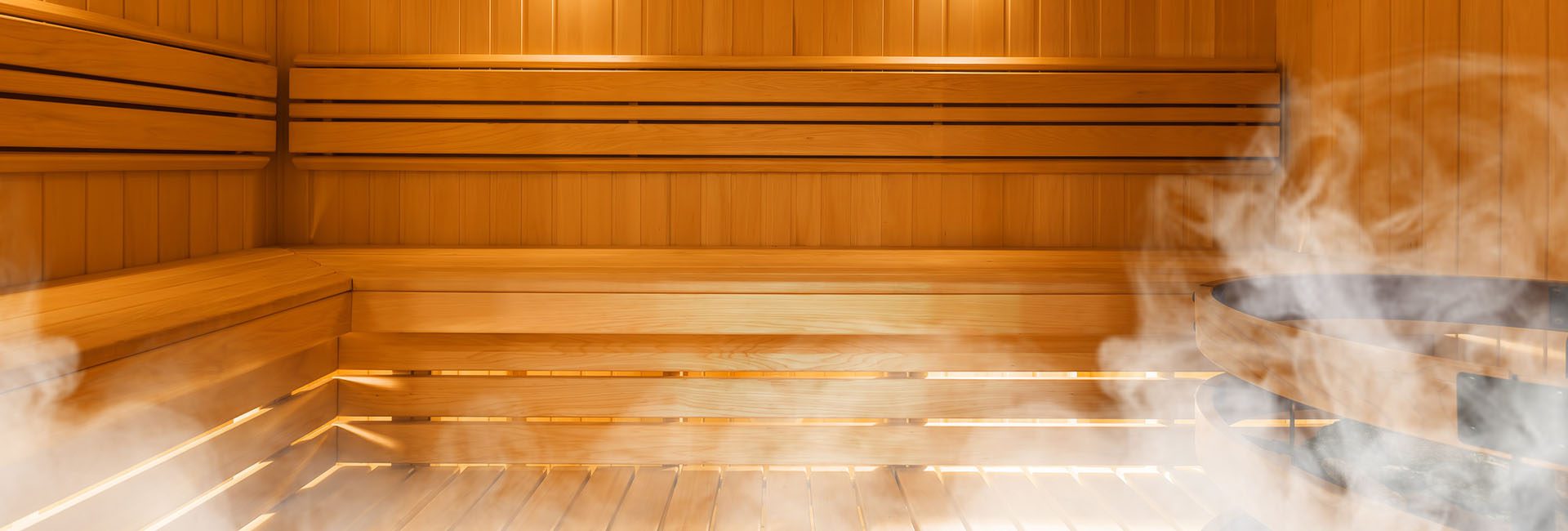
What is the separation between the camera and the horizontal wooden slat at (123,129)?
6.75 feet

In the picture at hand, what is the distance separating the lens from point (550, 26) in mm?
3041

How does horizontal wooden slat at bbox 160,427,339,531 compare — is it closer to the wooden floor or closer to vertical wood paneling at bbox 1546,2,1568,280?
the wooden floor

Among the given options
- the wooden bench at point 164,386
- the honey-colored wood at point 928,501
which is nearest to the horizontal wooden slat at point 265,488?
the wooden bench at point 164,386

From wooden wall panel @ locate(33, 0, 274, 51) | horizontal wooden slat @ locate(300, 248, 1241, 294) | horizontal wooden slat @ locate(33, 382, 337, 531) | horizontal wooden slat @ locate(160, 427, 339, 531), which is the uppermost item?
wooden wall panel @ locate(33, 0, 274, 51)

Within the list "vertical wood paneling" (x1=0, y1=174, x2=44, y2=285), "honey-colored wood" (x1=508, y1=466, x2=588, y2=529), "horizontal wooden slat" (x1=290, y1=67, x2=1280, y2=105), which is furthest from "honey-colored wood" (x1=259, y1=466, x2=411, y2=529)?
"horizontal wooden slat" (x1=290, y1=67, x2=1280, y2=105)

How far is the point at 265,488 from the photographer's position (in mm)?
2195

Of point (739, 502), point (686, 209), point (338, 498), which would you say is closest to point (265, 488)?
point (338, 498)

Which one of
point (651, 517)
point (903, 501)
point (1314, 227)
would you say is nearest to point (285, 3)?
point (651, 517)

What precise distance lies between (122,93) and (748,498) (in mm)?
1965

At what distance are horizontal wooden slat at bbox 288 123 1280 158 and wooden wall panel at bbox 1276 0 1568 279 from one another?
0.94 ft

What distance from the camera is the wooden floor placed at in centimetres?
213

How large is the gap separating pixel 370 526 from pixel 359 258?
0.91 metres

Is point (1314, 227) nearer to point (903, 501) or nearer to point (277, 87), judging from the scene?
point (903, 501)

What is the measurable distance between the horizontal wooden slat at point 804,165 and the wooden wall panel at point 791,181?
5cm
